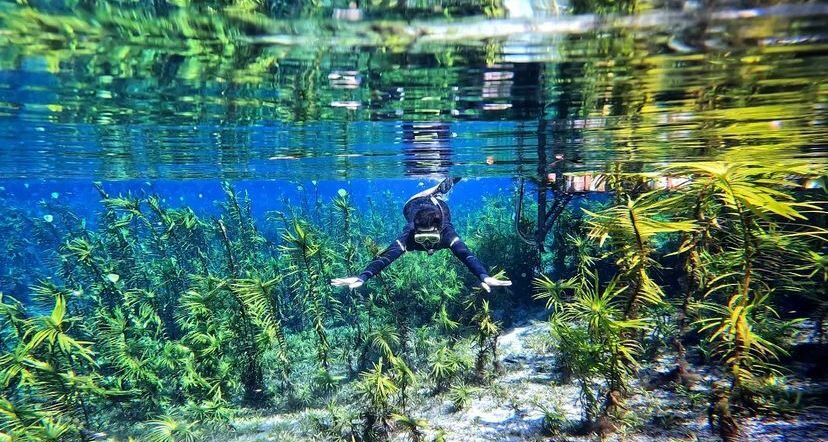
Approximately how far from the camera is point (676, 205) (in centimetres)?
552

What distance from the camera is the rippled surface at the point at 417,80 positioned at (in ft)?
17.7

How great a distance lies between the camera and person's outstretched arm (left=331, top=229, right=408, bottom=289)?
8.27 metres

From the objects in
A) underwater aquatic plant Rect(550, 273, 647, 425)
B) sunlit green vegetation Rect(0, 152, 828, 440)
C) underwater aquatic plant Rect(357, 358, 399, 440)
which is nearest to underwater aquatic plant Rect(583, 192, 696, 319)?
sunlit green vegetation Rect(0, 152, 828, 440)

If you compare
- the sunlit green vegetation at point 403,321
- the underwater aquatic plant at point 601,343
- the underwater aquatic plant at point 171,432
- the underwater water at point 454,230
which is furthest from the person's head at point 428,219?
the underwater aquatic plant at point 171,432

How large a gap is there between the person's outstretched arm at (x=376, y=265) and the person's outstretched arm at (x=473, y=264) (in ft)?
4.41

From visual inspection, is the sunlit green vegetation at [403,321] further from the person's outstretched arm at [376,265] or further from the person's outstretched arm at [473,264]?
the person's outstretched arm at [376,265]

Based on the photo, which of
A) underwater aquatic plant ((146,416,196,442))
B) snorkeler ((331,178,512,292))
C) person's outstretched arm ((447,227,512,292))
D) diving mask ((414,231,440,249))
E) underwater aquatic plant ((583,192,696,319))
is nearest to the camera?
underwater aquatic plant ((583,192,696,319))

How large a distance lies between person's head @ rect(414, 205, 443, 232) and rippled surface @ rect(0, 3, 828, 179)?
2688 mm

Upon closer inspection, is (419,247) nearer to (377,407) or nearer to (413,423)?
(377,407)

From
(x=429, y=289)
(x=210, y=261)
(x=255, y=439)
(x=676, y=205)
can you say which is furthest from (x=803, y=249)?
(x=210, y=261)

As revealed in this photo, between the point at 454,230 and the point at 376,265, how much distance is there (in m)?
2.84

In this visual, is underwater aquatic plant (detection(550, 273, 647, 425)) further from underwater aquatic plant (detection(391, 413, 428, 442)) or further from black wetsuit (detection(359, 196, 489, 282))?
underwater aquatic plant (detection(391, 413, 428, 442))

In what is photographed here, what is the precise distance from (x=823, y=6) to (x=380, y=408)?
952cm

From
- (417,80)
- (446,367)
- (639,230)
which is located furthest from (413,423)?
(417,80)
